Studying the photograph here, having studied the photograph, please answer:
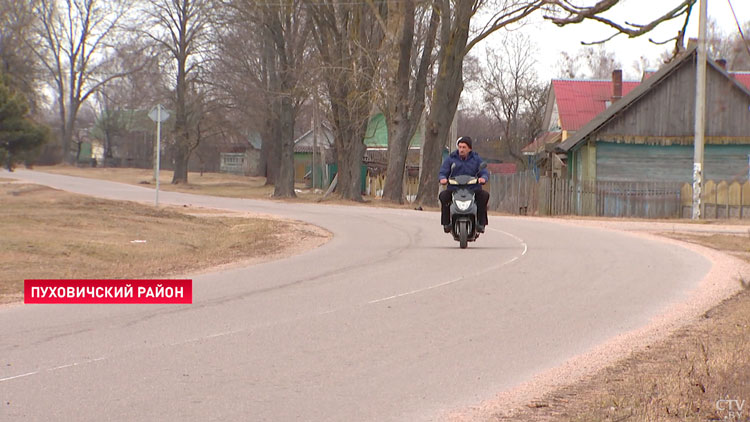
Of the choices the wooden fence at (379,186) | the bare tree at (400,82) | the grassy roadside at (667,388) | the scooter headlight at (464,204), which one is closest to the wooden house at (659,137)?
the bare tree at (400,82)

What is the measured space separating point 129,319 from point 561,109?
47.6 m

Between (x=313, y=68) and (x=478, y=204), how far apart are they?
93.6ft

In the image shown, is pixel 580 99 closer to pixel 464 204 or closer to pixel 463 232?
pixel 463 232

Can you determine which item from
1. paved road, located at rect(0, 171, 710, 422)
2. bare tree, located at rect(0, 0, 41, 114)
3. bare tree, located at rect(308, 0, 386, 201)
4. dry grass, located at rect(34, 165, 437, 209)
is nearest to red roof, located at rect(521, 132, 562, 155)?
dry grass, located at rect(34, 165, 437, 209)

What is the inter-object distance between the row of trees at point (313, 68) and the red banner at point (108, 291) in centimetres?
632

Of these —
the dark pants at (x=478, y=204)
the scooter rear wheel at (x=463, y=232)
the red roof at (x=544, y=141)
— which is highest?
the red roof at (x=544, y=141)

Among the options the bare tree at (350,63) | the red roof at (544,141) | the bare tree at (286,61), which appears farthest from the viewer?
the red roof at (544,141)

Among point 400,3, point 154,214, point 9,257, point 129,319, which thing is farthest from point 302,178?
point 129,319

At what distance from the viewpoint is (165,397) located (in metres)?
6.47

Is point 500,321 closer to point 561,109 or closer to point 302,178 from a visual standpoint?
point 561,109

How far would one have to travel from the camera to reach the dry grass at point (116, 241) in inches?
562

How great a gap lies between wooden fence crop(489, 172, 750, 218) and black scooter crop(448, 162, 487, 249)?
19.3m

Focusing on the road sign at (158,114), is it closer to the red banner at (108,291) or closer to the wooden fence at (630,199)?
the wooden fence at (630,199)

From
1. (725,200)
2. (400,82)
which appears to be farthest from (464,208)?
(400,82)
